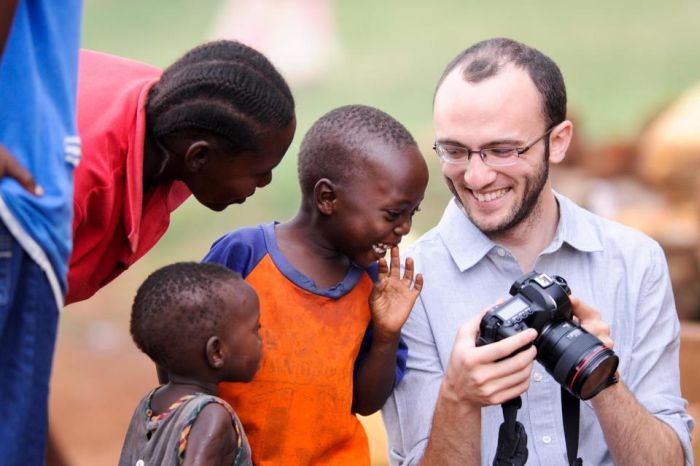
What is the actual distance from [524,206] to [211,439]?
1.15 meters

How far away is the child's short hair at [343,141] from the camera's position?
266 centimetres

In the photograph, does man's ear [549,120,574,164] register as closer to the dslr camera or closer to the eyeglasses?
the eyeglasses

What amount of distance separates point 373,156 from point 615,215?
13.9 ft

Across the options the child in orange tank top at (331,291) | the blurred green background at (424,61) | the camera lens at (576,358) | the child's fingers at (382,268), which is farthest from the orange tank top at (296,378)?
the blurred green background at (424,61)

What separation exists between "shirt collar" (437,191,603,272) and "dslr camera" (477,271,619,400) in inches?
16.5

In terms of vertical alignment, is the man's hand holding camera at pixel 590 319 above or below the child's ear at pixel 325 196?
below

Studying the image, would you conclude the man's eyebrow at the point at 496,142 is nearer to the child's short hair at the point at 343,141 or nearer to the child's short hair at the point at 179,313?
the child's short hair at the point at 343,141

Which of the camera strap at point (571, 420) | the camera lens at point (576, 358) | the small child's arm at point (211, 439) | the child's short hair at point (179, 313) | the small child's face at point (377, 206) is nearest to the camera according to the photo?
the small child's arm at point (211, 439)

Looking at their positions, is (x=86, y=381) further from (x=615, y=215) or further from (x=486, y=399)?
(x=486, y=399)

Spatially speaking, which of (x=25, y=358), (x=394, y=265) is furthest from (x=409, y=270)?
(x=25, y=358)

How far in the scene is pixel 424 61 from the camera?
789 centimetres

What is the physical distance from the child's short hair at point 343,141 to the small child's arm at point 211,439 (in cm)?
63

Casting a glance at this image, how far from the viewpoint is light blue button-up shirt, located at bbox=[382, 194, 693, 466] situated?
2.91 meters

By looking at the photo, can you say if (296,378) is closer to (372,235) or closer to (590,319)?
(372,235)
